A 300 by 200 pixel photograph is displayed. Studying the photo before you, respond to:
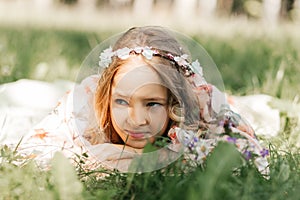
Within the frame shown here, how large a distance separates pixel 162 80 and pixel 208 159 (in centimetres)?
53

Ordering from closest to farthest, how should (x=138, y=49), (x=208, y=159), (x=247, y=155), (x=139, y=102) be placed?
(x=208, y=159) → (x=247, y=155) → (x=139, y=102) → (x=138, y=49)

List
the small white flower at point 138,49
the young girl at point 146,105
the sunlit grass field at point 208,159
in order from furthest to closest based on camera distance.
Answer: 1. the small white flower at point 138,49
2. the young girl at point 146,105
3. the sunlit grass field at point 208,159

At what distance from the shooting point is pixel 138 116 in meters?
2.02

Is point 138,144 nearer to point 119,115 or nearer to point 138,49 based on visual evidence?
point 119,115

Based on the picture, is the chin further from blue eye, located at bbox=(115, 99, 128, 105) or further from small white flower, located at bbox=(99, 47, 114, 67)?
small white flower, located at bbox=(99, 47, 114, 67)

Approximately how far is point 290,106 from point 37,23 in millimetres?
4552

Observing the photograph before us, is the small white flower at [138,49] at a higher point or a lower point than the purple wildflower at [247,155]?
higher

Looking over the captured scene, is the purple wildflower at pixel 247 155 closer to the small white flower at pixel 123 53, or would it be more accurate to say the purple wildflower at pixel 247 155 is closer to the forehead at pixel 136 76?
the forehead at pixel 136 76

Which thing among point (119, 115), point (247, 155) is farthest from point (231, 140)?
point (119, 115)

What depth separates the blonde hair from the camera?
2.07 m

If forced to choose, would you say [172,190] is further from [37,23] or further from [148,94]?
[37,23]

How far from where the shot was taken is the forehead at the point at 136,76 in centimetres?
201

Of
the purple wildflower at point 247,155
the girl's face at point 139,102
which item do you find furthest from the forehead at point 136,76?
the purple wildflower at point 247,155

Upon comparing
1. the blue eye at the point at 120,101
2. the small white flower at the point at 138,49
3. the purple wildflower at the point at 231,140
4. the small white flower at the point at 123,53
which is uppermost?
the small white flower at the point at 138,49
